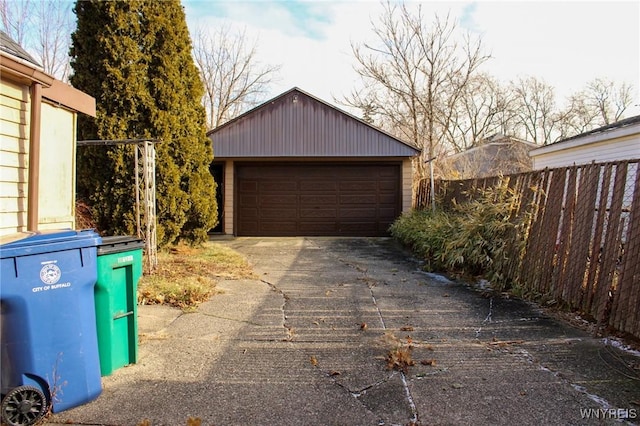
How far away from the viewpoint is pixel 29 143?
12.5 feet

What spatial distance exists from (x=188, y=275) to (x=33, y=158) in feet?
10.6

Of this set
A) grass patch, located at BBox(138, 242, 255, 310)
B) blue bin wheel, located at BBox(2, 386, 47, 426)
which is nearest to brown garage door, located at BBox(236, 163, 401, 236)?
grass patch, located at BBox(138, 242, 255, 310)

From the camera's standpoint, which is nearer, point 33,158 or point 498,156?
point 33,158

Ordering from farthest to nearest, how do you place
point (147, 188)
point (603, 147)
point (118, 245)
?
point (603, 147)
point (147, 188)
point (118, 245)

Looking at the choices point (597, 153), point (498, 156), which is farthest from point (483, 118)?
point (597, 153)

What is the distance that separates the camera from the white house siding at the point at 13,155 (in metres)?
3.58

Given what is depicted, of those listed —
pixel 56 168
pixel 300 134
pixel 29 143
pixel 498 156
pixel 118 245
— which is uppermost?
pixel 498 156

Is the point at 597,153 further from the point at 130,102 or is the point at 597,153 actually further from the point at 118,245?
the point at 118,245

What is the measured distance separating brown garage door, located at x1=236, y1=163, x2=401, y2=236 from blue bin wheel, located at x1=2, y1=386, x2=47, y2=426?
35.8 feet

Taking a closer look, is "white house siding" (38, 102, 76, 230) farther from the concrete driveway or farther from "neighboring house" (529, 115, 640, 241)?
"neighboring house" (529, 115, 640, 241)

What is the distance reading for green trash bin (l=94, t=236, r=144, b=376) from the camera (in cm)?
297

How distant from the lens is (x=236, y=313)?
484cm

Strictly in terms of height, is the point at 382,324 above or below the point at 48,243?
below

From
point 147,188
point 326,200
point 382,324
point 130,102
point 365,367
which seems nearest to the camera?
point 365,367
